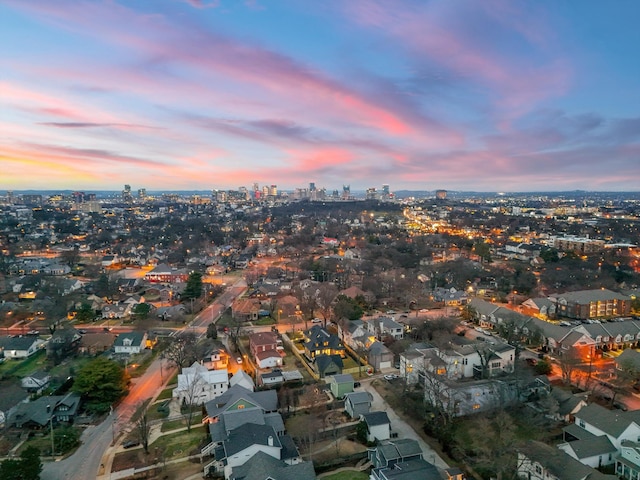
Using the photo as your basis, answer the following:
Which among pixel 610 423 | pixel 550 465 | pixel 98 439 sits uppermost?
pixel 610 423

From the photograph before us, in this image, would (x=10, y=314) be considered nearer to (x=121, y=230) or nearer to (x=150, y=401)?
(x=150, y=401)

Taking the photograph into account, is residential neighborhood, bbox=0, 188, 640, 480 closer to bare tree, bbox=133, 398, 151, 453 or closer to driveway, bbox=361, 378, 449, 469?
driveway, bbox=361, 378, 449, 469

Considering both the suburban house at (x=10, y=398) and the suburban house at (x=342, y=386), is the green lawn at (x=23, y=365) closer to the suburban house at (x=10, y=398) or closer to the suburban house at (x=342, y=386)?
the suburban house at (x=10, y=398)

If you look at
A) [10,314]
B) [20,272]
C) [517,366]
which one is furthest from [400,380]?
[20,272]

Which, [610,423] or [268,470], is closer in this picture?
[268,470]

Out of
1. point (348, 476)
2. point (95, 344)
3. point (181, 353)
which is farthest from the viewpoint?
point (95, 344)

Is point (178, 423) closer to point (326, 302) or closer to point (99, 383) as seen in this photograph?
point (99, 383)

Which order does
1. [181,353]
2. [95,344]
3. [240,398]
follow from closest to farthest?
[240,398] → [181,353] → [95,344]

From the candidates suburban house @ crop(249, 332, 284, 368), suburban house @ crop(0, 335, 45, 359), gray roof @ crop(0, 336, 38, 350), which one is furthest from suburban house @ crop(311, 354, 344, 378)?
gray roof @ crop(0, 336, 38, 350)

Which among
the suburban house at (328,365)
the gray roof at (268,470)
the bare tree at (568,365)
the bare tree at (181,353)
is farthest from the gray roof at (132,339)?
the bare tree at (568,365)

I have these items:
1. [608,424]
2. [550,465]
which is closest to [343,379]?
[550,465]
